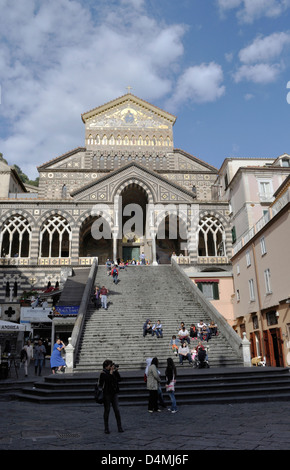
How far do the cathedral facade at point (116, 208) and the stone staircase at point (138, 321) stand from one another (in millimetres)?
7491

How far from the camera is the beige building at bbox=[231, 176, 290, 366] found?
20016mm

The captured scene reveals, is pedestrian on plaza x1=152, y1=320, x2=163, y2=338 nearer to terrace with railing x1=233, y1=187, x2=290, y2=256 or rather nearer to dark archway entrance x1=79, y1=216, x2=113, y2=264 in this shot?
terrace with railing x1=233, y1=187, x2=290, y2=256

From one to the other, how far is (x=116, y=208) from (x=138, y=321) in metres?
17.1

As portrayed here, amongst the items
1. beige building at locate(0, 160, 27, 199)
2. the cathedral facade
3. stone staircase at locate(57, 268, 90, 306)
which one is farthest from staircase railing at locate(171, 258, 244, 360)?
beige building at locate(0, 160, 27, 199)

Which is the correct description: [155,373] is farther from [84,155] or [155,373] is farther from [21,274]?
[84,155]

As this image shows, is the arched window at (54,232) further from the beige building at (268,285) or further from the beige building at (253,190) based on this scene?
the beige building at (268,285)

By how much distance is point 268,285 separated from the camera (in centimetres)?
2250

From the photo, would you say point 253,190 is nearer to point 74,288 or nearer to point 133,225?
point 133,225

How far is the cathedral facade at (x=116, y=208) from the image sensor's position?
33719 mm

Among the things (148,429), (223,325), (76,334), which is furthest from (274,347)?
(148,429)

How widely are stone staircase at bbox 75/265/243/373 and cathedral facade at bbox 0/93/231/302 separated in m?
7.49

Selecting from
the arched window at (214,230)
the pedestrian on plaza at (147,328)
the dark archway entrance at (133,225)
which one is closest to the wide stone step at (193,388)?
the pedestrian on plaza at (147,328)

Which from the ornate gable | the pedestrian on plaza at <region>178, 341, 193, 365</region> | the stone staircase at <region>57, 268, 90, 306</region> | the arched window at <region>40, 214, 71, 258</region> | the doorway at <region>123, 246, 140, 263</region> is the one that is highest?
the ornate gable
